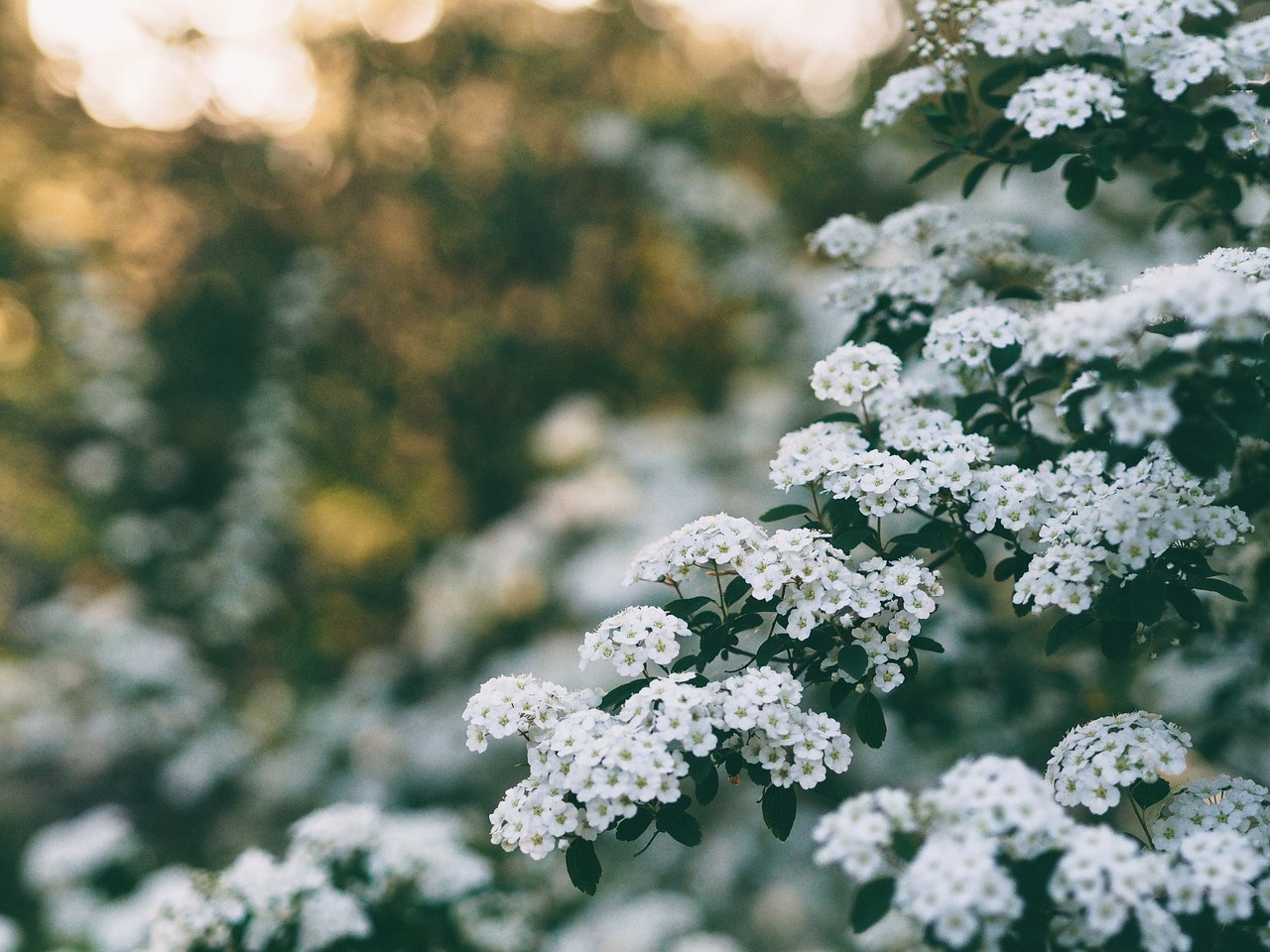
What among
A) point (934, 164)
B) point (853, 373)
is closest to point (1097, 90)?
point (934, 164)

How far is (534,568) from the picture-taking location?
15.6 ft

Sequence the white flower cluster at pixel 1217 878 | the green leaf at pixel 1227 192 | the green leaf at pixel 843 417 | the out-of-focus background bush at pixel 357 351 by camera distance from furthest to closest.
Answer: the out-of-focus background bush at pixel 357 351 < the green leaf at pixel 1227 192 < the green leaf at pixel 843 417 < the white flower cluster at pixel 1217 878

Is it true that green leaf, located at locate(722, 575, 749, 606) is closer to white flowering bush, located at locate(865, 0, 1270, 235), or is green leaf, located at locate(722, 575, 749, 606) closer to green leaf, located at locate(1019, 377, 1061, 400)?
green leaf, located at locate(1019, 377, 1061, 400)

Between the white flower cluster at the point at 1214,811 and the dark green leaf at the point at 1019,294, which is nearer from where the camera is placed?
the white flower cluster at the point at 1214,811

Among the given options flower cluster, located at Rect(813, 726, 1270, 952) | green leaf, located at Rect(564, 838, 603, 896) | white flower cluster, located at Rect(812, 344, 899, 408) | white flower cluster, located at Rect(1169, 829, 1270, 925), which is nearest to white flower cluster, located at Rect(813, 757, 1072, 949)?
flower cluster, located at Rect(813, 726, 1270, 952)

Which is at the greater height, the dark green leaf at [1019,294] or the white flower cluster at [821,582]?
the dark green leaf at [1019,294]

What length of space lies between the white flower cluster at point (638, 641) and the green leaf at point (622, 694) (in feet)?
0.18

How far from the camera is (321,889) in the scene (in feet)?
7.30

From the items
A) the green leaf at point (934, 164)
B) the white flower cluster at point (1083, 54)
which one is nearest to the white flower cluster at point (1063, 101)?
the white flower cluster at point (1083, 54)

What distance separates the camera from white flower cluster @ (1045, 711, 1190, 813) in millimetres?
1564

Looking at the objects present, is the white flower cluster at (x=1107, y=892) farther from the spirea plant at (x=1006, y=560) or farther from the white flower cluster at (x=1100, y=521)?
the white flower cluster at (x=1100, y=521)

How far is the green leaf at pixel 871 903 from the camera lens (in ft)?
4.25

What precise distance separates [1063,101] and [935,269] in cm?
42

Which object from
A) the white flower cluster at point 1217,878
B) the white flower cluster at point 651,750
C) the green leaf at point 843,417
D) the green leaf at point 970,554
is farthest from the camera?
the green leaf at point 843,417
